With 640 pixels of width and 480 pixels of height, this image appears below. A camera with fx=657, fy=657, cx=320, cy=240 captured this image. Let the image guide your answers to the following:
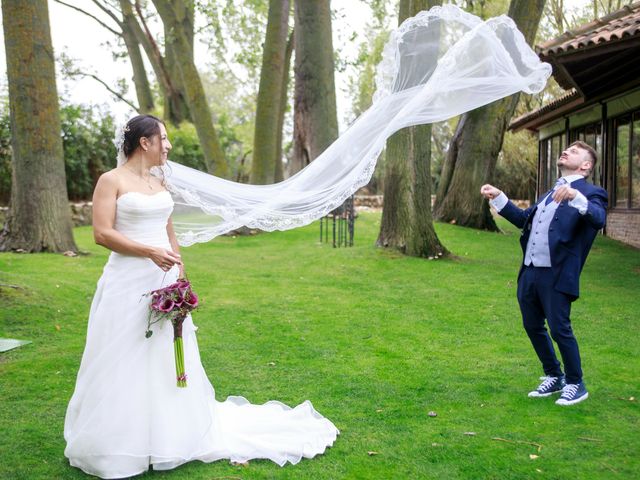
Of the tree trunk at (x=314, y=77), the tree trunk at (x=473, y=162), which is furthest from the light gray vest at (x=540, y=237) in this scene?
the tree trunk at (x=314, y=77)

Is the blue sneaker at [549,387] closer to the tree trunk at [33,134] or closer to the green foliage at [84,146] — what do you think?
the tree trunk at [33,134]

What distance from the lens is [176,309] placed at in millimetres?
Answer: 3750

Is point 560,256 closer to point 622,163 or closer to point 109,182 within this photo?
point 109,182

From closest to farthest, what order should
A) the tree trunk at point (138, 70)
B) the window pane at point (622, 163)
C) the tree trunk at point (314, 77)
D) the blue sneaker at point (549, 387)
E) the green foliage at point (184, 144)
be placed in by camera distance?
the blue sneaker at point (549, 387), the tree trunk at point (314, 77), the window pane at point (622, 163), the green foliage at point (184, 144), the tree trunk at point (138, 70)

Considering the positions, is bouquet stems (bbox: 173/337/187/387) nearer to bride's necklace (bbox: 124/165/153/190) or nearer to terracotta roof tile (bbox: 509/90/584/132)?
bride's necklace (bbox: 124/165/153/190)

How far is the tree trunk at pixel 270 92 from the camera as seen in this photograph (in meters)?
16.7

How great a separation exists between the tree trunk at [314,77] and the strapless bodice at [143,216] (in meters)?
12.3

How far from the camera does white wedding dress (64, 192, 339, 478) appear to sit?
3682 millimetres

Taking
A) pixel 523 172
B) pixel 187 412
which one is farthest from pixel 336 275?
pixel 523 172

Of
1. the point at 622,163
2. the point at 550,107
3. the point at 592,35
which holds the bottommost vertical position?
the point at 622,163

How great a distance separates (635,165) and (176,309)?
14.4 meters

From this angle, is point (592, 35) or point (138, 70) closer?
point (592, 35)

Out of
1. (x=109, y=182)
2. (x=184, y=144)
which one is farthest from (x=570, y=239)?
(x=184, y=144)

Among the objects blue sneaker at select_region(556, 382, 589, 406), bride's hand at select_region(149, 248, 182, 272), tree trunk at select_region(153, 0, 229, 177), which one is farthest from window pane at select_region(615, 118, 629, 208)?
bride's hand at select_region(149, 248, 182, 272)
